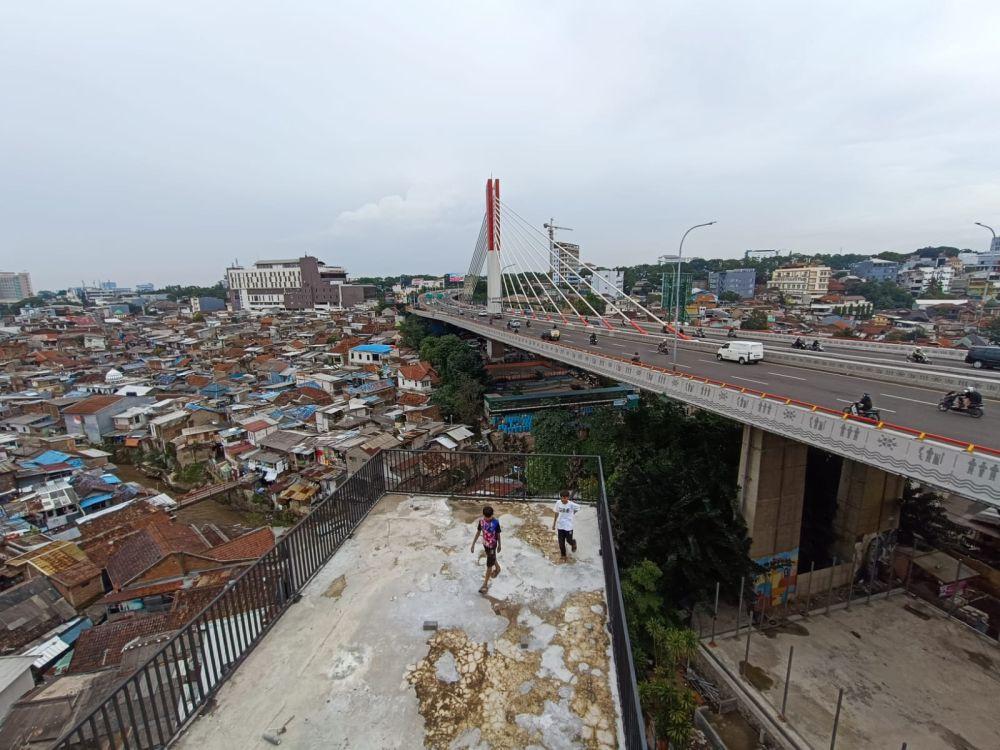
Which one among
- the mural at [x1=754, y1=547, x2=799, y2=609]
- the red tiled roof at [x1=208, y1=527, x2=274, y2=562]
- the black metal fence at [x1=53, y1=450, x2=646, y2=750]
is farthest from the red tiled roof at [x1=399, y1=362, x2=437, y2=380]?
the black metal fence at [x1=53, y1=450, x2=646, y2=750]

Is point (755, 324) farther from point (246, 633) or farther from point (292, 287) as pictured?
point (292, 287)

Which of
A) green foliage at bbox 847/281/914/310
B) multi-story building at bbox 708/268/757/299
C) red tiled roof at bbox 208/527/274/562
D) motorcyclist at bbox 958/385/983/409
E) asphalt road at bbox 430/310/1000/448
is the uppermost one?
multi-story building at bbox 708/268/757/299

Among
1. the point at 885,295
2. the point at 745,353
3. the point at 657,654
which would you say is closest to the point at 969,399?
the point at 745,353

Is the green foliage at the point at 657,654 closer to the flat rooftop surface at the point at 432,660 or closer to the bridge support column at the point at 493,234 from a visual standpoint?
the flat rooftop surface at the point at 432,660

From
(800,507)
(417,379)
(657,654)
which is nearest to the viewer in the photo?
(657,654)

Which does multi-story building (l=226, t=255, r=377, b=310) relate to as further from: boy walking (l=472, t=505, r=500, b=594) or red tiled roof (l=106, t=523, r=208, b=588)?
boy walking (l=472, t=505, r=500, b=594)

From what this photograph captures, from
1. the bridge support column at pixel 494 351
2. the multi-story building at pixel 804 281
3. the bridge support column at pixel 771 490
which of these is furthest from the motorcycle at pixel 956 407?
the multi-story building at pixel 804 281
